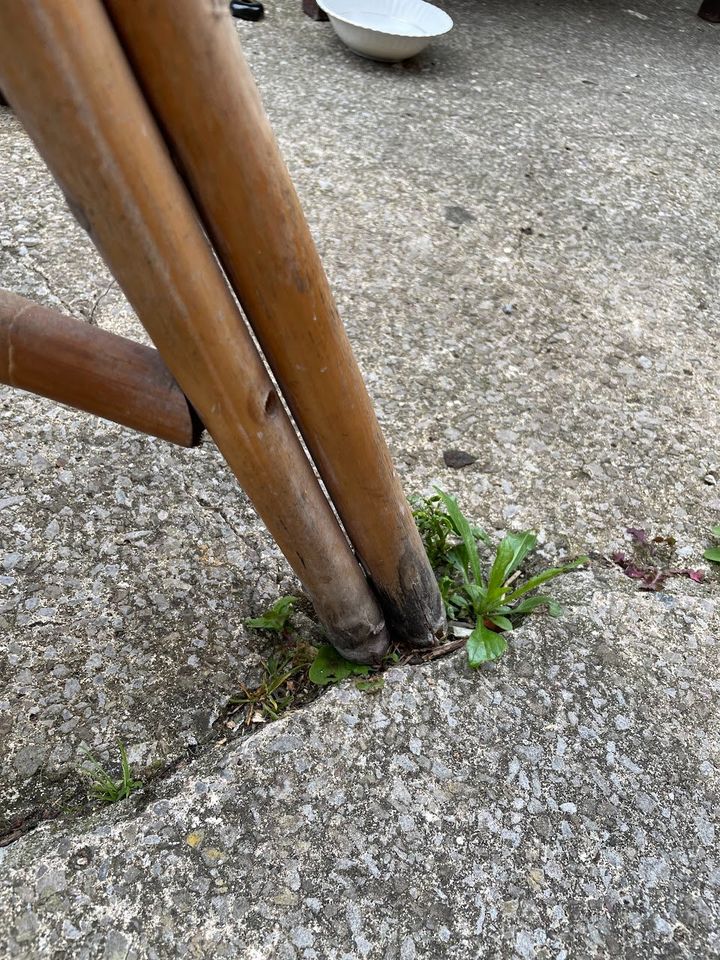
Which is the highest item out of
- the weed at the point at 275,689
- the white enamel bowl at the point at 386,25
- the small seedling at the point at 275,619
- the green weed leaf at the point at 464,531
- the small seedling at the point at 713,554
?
the white enamel bowl at the point at 386,25

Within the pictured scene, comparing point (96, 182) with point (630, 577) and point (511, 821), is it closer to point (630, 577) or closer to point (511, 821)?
point (511, 821)

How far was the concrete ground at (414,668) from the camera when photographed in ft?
3.45

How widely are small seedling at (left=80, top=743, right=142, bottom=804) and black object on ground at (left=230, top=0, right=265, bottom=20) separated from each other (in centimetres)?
325

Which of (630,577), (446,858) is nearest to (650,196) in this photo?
(630,577)

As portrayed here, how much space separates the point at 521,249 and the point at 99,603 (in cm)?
160

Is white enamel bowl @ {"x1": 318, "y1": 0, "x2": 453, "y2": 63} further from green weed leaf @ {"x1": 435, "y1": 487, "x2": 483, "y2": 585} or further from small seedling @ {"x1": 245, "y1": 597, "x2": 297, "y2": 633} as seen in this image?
small seedling @ {"x1": 245, "y1": 597, "x2": 297, "y2": 633}

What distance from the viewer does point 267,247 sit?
87 cm

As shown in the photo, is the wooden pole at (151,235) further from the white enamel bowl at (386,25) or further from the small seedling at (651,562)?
the white enamel bowl at (386,25)

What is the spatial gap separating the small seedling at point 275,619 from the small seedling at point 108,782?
0.94 feet

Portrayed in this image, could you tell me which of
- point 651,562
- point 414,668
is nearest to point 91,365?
point 414,668

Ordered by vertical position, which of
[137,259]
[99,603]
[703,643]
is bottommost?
[703,643]

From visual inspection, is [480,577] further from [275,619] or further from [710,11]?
[710,11]

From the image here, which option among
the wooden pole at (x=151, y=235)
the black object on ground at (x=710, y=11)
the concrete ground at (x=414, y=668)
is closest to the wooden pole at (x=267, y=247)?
the wooden pole at (x=151, y=235)

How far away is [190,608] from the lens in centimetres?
139
